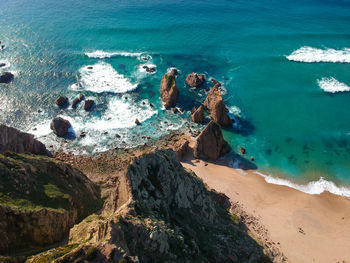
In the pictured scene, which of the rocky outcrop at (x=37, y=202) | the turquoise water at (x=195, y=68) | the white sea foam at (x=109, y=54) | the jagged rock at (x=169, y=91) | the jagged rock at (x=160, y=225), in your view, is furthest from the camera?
the white sea foam at (x=109, y=54)

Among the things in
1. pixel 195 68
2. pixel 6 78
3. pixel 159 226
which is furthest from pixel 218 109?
pixel 6 78

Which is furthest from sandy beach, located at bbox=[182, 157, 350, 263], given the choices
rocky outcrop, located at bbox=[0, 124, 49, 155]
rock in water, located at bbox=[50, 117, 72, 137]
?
rocky outcrop, located at bbox=[0, 124, 49, 155]

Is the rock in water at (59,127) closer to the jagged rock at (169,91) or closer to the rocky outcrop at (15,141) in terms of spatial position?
the rocky outcrop at (15,141)

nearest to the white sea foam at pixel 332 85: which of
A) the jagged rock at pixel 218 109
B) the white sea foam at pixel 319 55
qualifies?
the white sea foam at pixel 319 55

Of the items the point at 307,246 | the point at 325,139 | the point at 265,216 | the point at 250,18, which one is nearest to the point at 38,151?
the point at 265,216

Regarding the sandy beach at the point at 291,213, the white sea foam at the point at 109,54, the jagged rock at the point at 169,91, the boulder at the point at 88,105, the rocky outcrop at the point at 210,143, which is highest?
the white sea foam at the point at 109,54
